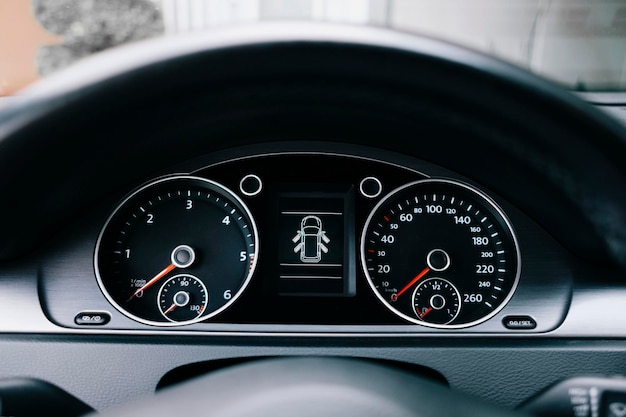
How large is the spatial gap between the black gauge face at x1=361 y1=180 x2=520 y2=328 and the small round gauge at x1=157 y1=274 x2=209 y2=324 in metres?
0.44

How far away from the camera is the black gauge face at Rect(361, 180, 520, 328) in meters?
1.64

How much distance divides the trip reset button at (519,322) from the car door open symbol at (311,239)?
1.60 feet

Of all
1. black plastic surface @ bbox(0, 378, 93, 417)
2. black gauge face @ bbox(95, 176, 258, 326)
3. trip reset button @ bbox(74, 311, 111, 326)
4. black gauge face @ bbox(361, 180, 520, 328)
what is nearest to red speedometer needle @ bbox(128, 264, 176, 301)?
black gauge face @ bbox(95, 176, 258, 326)

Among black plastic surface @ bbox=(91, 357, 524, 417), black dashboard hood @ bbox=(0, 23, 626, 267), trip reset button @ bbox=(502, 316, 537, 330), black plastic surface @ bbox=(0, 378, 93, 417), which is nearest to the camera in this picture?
black plastic surface @ bbox=(91, 357, 524, 417)

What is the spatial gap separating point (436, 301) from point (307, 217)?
1.31ft

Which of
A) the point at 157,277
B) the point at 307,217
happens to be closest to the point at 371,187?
the point at 307,217

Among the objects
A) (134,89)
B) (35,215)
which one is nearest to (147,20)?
(35,215)

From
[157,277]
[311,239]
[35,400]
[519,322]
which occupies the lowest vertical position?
[35,400]

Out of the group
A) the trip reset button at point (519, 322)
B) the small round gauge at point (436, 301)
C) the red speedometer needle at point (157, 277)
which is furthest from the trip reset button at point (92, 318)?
the trip reset button at point (519, 322)

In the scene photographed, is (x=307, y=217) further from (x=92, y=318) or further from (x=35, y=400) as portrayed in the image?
(x=35, y=400)

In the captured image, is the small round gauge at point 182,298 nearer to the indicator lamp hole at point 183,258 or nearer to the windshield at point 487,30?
the indicator lamp hole at point 183,258

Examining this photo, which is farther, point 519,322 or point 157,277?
point 157,277

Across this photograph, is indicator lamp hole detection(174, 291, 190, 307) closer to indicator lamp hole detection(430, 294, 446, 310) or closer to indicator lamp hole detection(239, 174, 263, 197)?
indicator lamp hole detection(239, 174, 263, 197)

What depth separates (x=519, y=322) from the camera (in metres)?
1.54
